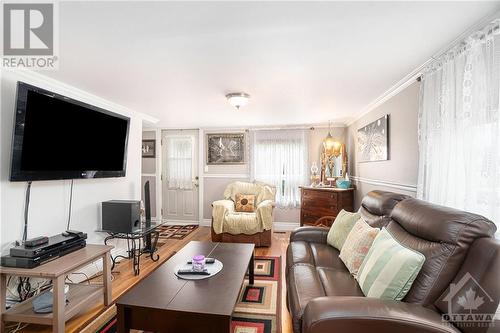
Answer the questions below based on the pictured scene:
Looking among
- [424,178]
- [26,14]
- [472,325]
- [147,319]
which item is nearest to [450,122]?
[424,178]

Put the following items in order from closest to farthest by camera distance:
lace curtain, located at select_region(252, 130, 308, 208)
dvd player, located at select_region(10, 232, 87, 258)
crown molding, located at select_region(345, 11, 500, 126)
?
crown molding, located at select_region(345, 11, 500, 126) → dvd player, located at select_region(10, 232, 87, 258) → lace curtain, located at select_region(252, 130, 308, 208)

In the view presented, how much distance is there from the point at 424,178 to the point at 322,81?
49.5 inches

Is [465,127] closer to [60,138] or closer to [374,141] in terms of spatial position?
[374,141]

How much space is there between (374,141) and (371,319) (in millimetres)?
2575

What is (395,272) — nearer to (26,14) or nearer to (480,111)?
(480,111)

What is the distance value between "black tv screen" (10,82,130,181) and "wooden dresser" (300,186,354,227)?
9.45 feet

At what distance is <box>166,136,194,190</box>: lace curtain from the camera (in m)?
5.17

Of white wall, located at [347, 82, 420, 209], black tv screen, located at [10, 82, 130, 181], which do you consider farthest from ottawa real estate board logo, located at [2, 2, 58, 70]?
white wall, located at [347, 82, 420, 209]

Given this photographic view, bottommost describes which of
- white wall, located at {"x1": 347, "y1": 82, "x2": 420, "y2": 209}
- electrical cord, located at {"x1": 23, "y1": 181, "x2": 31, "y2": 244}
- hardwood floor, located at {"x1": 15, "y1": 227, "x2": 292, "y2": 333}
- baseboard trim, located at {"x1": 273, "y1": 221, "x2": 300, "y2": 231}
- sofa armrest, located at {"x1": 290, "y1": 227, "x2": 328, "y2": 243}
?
hardwood floor, located at {"x1": 15, "y1": 227, "x2": 292, "y2": 333}

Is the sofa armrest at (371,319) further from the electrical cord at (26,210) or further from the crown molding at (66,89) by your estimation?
the crown molding at (66,89)

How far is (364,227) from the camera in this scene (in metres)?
1.94

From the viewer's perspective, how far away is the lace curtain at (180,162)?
5.17 metres

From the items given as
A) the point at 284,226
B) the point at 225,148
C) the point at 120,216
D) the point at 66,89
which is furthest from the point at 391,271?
the point at 225,148

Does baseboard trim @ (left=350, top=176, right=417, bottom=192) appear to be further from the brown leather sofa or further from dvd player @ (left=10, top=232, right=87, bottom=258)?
dvd player @ (left=10, top=232, right=87, bottom=258)
